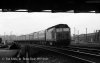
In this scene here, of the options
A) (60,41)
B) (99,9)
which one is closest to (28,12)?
(99,9)

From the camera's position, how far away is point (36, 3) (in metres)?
17.3

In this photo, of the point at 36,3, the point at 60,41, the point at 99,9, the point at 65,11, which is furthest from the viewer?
the point at 60,41

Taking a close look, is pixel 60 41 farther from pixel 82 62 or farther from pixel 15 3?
pixel 82 62

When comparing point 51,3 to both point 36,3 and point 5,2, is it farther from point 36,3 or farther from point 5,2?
point 5,2

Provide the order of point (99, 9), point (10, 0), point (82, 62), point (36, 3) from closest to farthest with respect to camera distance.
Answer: point (82, 62) → point (10, 0) → point (36, 3) → point (99, 9)

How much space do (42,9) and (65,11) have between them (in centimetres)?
241

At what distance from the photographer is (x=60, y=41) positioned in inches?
A: 1077

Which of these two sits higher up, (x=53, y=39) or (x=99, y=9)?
(x=99, y=9)

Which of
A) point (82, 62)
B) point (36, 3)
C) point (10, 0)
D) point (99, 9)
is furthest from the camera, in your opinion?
point (99, 9)

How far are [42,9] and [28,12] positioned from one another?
4.50 ft

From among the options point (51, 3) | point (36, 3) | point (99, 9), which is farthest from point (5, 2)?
point (99, 9)

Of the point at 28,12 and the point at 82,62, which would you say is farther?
the point at 28,12

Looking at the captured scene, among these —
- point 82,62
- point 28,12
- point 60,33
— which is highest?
point 28,12

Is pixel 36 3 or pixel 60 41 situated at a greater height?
pixel 36 3
